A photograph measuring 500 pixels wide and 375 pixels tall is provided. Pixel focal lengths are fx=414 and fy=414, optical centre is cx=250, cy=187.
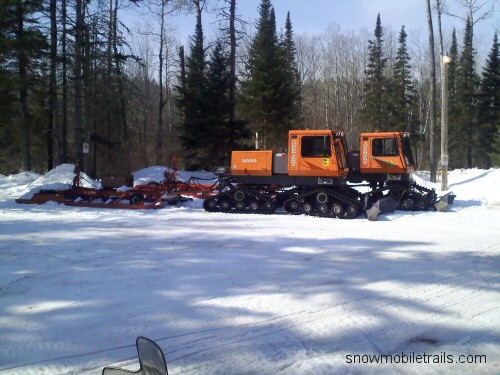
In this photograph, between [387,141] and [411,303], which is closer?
[411,303]

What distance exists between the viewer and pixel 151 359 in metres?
2.67

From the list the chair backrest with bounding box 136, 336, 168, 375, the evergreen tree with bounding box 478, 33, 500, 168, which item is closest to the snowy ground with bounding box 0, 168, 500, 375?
the chair backrest with bounding box 136, 336, 168, 375

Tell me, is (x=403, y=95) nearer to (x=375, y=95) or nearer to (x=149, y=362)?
(x=375, y=95)

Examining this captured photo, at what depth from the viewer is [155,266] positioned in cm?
688

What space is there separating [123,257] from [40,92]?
2388 cm

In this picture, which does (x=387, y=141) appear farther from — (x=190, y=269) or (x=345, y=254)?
(x=190, y=269)

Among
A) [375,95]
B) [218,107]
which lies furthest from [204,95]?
[375,95]

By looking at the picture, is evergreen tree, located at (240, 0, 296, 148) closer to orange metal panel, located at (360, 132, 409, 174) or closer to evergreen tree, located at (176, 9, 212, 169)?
evergreen tree, located at (176, 9, 212, 169)

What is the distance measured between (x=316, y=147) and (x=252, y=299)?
29.9 ft

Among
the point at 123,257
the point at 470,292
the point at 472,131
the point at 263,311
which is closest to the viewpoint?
the point at 263,311

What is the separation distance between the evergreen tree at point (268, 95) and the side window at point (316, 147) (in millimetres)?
17912

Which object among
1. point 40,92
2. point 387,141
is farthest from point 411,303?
point 40,92

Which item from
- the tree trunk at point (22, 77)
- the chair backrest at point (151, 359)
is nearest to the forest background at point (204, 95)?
the tree trunk at point (22, 77)

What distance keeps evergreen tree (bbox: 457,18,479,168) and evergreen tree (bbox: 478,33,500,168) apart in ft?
2.25
